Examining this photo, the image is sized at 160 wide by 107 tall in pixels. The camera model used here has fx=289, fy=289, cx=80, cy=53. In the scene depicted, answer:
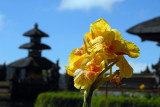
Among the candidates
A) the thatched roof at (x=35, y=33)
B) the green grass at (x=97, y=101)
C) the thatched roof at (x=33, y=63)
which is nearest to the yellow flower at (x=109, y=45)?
the green grass at (x=97, y=101)

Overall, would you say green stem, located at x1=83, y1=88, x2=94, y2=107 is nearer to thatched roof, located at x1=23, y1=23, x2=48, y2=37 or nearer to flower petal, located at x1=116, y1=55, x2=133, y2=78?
flower petal, located at x1=116, y1=55, x2=133, y2=78

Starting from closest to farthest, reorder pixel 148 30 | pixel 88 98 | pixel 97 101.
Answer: pixel 88 98 < pixel 97 101 < pixel 148 30

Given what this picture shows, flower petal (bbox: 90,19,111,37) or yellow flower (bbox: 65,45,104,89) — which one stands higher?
flower petal (bbox: 90,19,111,37)

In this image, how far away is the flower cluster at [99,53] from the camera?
979mm

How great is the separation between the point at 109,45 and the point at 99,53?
5 cm

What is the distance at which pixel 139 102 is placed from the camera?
6.29 meters

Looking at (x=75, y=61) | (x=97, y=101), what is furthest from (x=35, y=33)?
(x=75, y=61)

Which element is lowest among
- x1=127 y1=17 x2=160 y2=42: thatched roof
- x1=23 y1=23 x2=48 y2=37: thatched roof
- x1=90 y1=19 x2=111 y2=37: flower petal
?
x1=90 y1=19 x2=111 y2=37: flower petal

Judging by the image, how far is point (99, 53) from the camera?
989 millimetres

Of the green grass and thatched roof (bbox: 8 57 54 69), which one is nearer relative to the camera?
the green grass

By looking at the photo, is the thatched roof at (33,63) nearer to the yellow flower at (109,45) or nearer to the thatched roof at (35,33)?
the thatched roof at (35,33)

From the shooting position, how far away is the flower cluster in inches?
38.6

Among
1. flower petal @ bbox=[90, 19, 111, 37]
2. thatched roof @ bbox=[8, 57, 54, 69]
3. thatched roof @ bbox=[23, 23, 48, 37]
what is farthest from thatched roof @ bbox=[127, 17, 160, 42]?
thatched roof @ bbox=[23, 23, 48, 37]

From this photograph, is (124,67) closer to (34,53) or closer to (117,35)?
(117,35)
